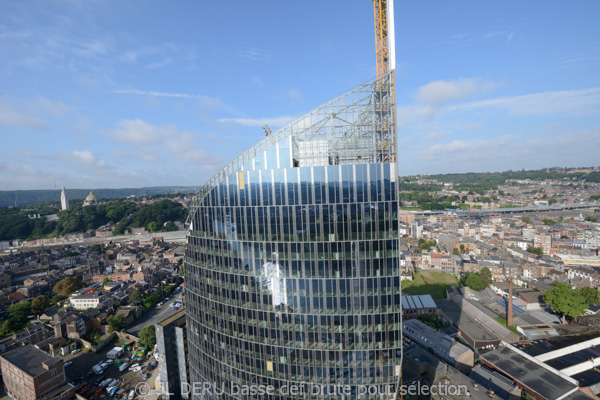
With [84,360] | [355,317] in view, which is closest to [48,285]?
[84,360]

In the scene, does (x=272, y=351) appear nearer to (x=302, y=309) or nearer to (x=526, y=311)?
(x=302, y=309)

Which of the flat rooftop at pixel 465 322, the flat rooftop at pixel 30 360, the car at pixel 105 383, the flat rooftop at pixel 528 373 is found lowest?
the car at pixel 105 383

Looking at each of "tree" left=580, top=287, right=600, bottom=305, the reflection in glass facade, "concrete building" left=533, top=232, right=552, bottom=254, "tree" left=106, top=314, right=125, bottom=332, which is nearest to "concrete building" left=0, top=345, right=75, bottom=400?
"tree" left=106, top=314, right=125, bottom=332

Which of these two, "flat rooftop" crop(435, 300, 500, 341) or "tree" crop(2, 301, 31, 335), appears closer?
"flat rooftop" crop(435, 300, 500, 341)

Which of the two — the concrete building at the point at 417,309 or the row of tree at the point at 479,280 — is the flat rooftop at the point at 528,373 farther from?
the row of tree at the point at 479,280

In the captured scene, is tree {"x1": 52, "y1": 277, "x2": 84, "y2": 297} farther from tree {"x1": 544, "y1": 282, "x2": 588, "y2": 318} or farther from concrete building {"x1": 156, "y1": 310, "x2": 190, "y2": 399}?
tree {"x1": 544, "y1": 282, "x2": 588, "y2": 318}

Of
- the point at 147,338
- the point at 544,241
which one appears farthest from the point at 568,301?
the point at 147,338

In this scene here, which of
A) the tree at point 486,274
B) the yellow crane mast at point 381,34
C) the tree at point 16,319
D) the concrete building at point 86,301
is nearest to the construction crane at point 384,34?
the yellow crane mast at point 381,34
